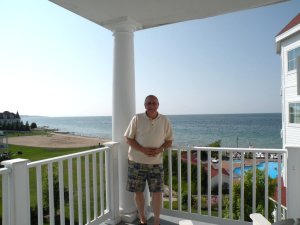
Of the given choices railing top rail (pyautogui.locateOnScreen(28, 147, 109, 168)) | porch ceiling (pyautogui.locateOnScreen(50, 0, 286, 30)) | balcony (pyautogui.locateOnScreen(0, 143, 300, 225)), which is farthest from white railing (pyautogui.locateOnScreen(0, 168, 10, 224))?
porch ceiling (pyautogui.locateOnScreen(50, 0, 286, 30))

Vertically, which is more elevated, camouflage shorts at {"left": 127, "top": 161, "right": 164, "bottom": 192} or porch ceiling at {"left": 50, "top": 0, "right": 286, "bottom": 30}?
porch ceiling at {"left": 50, "top": 0, "right": 286, "bottom": 30}

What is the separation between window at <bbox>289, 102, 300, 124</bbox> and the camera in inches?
407

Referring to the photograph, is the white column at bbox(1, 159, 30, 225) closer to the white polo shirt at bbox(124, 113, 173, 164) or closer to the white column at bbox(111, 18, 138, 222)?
the white polo shirt at bbox(124, 113, 173, 164)

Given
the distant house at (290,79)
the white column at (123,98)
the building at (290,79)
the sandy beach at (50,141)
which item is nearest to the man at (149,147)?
the white column at (123,98)

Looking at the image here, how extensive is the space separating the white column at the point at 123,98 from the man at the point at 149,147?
1.15 feet

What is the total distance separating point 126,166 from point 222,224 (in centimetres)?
147

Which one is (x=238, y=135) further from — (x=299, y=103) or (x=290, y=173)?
(x=290, y=173)

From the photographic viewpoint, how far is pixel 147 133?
9.10 feet

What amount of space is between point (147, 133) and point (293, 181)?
1768 millimetres

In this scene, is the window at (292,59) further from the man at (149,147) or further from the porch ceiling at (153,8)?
the man at (149,147)

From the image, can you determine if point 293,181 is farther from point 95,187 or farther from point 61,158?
point 61,158

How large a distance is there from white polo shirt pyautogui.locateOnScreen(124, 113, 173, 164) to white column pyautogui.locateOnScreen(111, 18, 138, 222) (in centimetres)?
38

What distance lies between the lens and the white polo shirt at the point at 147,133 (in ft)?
9.09

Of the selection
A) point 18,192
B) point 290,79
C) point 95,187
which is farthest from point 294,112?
point 18,192
